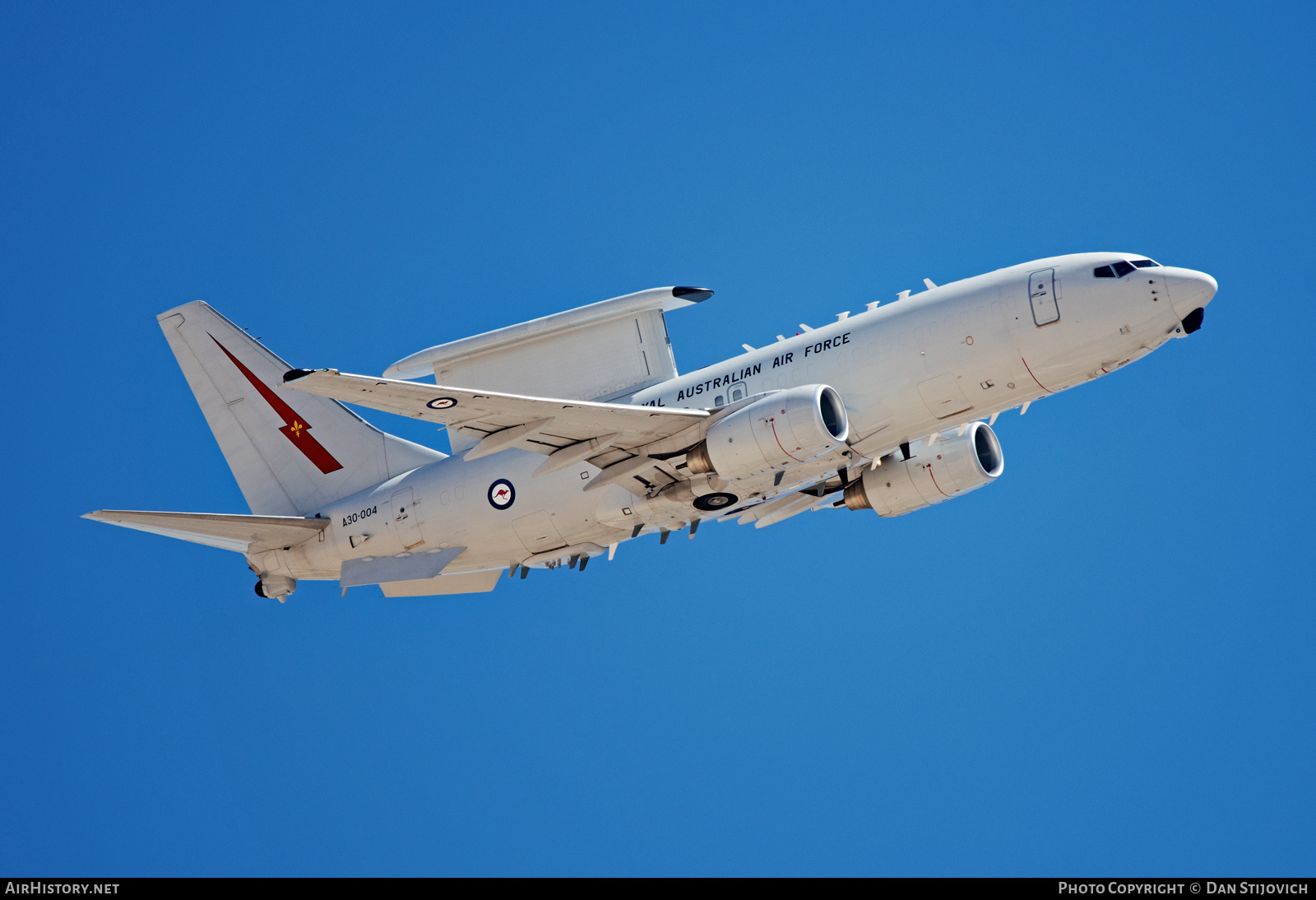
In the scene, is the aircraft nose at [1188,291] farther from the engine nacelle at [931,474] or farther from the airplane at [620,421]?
the engine nacelle at [931,474]

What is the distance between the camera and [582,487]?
32.5 meters

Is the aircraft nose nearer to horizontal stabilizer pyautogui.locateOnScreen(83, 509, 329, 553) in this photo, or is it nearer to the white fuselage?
the white fuselage

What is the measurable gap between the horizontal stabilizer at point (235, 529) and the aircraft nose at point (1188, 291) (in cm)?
2187

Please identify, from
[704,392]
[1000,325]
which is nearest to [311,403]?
[704,392]

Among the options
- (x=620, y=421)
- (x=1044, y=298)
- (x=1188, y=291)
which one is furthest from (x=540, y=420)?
(x=1188, y=291)

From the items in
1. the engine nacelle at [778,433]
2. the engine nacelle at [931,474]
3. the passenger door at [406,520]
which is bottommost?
the engine nacelle at [778,433]

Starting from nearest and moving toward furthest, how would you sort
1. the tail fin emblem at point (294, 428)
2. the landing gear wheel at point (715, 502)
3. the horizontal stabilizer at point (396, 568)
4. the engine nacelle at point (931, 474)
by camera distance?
the landing gear wheel at point (715, 502), the engine nacelle at point (931, 474), the horizontal stabilizer at point (396, 568), the tail fin emblem at point (294, 428)

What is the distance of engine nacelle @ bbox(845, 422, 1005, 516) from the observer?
112ft

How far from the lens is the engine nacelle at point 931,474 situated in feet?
112

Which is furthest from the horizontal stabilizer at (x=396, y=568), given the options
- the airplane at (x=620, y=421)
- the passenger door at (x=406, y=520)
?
the passenger door at (x=406, y=520)

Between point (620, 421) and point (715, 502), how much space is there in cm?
363

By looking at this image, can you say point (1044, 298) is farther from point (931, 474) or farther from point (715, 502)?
point (715, 502)

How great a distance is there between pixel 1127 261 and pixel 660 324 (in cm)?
1138
